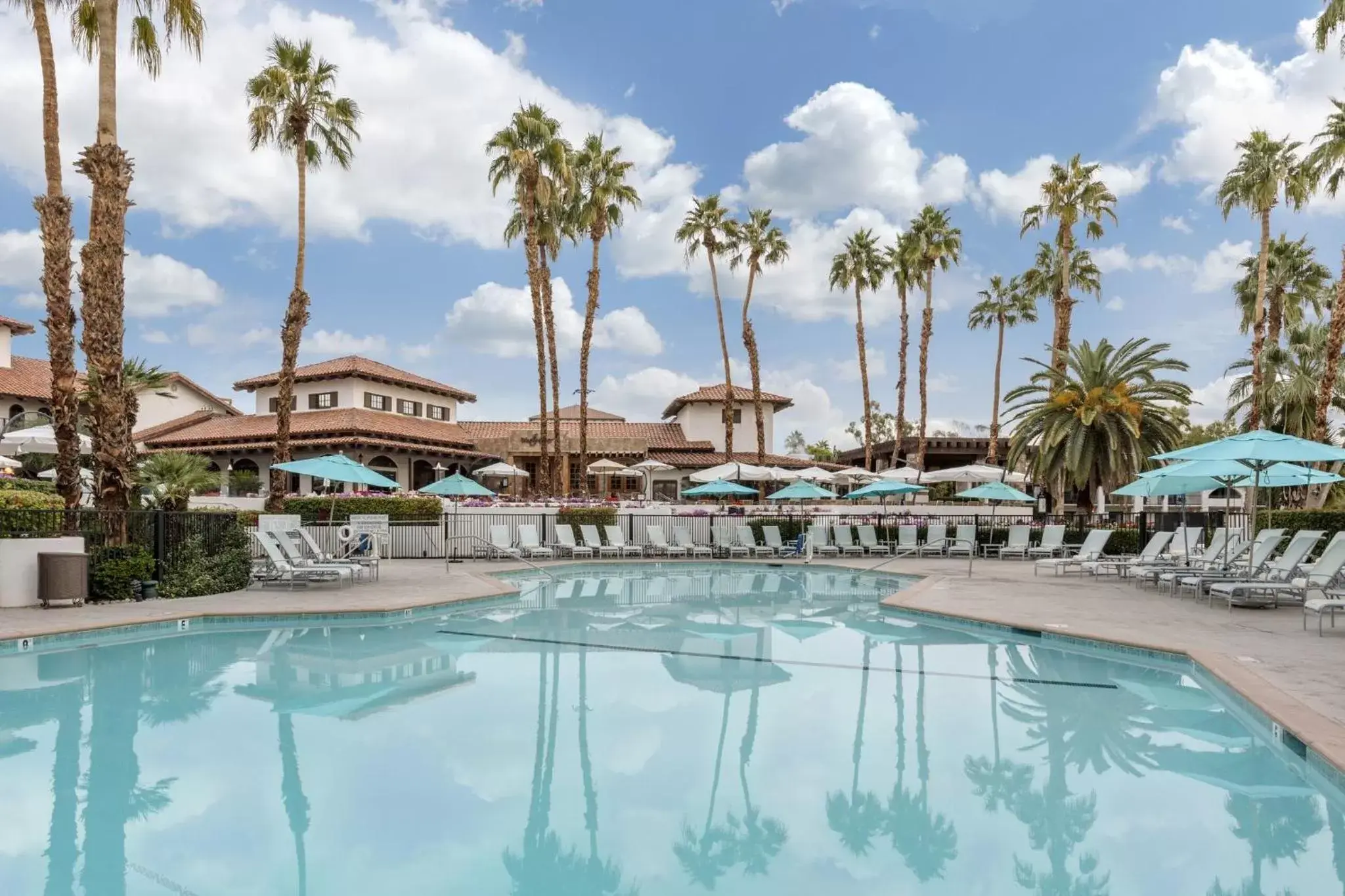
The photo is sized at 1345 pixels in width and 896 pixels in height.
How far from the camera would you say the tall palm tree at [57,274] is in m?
14.1

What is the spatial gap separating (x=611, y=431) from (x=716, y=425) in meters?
5.71

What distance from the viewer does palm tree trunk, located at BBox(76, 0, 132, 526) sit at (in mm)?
13594

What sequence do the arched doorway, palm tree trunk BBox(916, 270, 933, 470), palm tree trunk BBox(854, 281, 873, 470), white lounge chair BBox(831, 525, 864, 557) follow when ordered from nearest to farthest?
white lounge chair BBox(831, 525, 864, 557)
the arched doorway
palm tree trunk BBox(916, 270, 933, 470)
palm tree trunk BBox(854, 281, 873, 470)

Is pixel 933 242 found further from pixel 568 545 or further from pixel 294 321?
pixel 294 321

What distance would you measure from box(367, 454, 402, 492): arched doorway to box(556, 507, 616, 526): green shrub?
50.9 ft

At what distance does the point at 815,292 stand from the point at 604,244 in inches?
563

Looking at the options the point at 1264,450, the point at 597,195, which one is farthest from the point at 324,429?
the point at 1264,450

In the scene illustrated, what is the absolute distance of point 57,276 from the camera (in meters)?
14.7

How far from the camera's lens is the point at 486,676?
9.48m

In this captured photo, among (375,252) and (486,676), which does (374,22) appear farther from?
(375,252)

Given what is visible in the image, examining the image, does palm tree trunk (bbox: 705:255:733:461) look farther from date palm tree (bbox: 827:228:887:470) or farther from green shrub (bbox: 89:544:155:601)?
green shrub (bbox: 89:544:155:601)

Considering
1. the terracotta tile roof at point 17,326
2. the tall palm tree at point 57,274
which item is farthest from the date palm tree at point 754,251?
the terracotta tile roof at point 17,326

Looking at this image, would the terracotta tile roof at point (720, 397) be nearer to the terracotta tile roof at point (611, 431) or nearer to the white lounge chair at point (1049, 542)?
the terracotta tile roof at point (611, 431)

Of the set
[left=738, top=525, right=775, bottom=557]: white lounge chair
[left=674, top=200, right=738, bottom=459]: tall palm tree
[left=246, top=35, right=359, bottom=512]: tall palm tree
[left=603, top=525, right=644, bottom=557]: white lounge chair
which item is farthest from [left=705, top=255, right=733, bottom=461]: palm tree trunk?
[left=246, top=35, right=359, bottom=512]: tall palm tree
